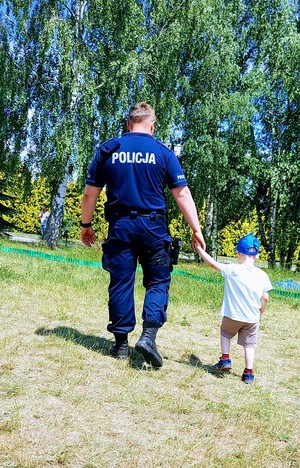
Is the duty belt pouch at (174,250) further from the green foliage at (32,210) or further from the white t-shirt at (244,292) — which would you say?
the green foliage at (32,210)

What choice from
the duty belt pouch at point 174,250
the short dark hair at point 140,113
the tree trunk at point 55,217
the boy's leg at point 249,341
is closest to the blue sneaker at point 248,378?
the boy's leg at point 249,341

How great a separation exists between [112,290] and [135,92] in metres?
14.7

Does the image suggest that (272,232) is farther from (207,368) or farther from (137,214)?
(137,214)

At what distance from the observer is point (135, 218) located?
13.2ft

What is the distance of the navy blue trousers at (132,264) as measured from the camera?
4047 millimetres

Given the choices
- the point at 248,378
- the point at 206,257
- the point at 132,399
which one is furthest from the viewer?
the point at 206,257

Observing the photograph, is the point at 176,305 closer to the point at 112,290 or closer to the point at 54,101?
the point at 112,290

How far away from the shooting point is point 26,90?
1755 centimetres

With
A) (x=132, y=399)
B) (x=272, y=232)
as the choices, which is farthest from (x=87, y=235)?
(x=272, y=232)

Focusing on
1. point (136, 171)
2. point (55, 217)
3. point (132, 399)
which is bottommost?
point (132, 399)

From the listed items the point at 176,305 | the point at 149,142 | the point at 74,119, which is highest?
the point at 74,119

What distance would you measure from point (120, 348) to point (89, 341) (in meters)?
0.58

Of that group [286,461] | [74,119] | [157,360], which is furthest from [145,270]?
[74,119]

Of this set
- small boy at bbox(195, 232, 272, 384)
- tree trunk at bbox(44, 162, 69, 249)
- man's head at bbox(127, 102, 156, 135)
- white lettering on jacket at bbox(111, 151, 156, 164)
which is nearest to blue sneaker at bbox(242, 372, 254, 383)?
small boy at bbox(195, 232, 272, 384)
